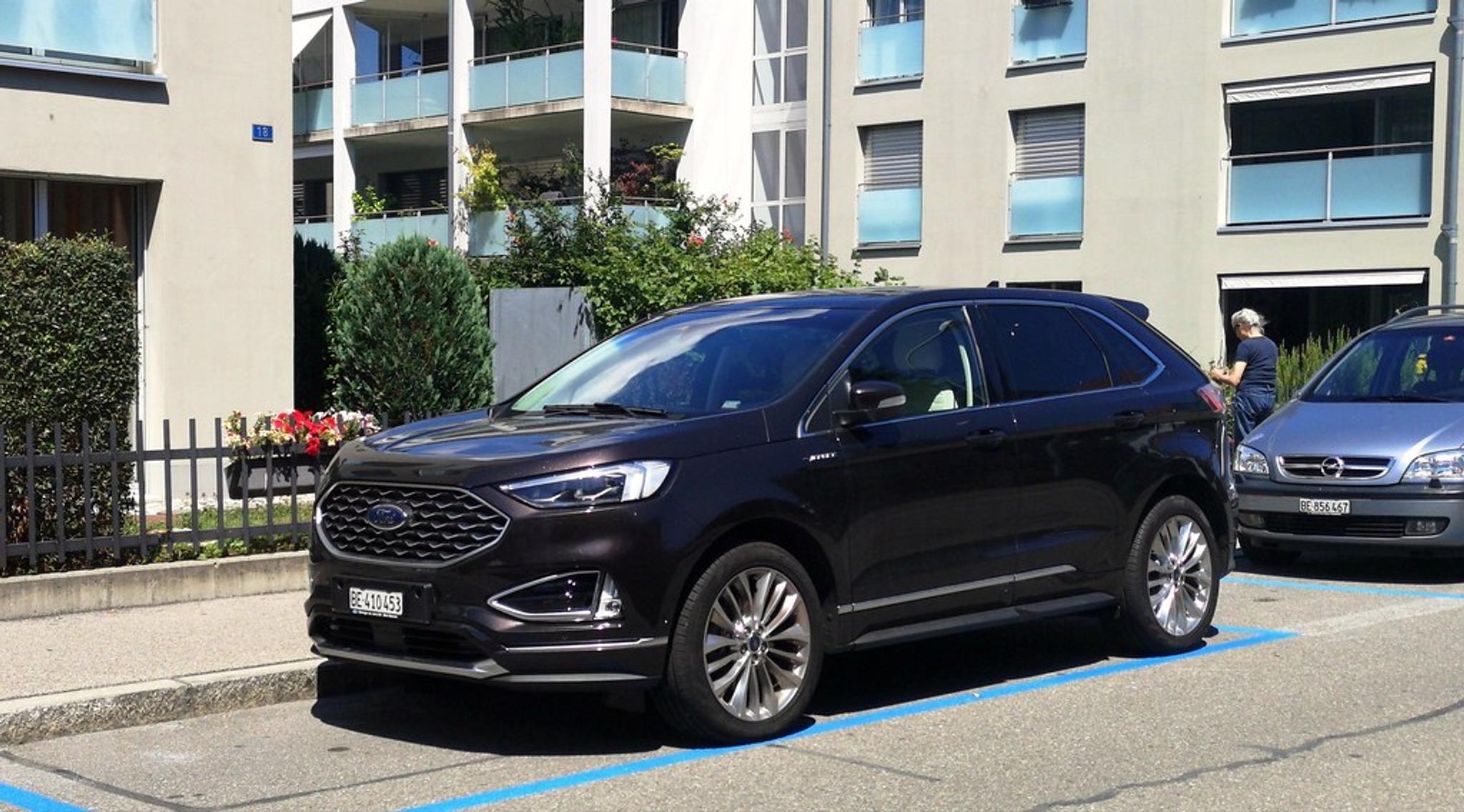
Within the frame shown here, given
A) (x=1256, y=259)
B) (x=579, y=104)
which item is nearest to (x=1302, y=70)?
(x=1256, y=259)

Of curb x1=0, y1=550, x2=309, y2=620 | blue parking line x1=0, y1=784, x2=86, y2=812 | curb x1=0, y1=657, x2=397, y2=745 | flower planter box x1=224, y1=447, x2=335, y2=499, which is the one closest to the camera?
blue parking line x1=0, y1=784, x2=86, y2=812

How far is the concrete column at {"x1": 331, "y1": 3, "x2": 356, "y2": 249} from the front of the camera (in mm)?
36188

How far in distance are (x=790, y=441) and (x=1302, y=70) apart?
70.3 ft

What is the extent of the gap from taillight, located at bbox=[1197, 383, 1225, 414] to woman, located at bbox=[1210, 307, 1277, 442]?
534cm

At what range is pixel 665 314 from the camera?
8.67 meters

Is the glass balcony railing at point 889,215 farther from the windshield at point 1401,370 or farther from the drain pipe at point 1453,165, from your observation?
the windshield at point 1401,370

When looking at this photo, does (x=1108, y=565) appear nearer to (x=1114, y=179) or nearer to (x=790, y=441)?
(x=790, y=441)

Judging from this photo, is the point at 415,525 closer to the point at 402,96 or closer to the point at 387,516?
the point at 387,516

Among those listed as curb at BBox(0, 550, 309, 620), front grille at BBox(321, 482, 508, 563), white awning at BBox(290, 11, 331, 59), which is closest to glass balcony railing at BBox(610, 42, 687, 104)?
white awning at BBox(290, 11, 331, 59)

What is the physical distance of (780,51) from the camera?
33.7 m

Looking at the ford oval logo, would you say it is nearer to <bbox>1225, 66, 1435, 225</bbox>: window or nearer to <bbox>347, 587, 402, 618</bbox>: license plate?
<bbox>347, 587, 402, 618</bbox>: license plate

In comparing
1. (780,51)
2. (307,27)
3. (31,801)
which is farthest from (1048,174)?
(31,801)

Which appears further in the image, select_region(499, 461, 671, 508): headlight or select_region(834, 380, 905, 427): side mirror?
select_region(834, 380, 905, 427): side mirror

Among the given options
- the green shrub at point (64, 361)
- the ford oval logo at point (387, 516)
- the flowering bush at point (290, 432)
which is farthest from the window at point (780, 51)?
the ford oval logo at point (387, 516)
